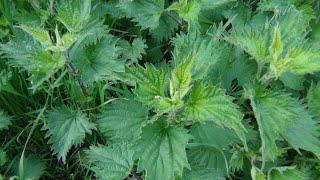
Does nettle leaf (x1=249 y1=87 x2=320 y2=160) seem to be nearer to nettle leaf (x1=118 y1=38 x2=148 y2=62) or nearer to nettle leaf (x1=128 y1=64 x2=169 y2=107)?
nettle leaf (x1=128 y1=64 x2=169 y2=107)

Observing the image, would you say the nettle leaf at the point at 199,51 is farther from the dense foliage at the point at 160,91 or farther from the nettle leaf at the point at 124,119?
the nettle leaf at the point at 124,119

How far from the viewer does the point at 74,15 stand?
1.91 m

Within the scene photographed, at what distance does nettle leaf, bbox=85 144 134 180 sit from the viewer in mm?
1943

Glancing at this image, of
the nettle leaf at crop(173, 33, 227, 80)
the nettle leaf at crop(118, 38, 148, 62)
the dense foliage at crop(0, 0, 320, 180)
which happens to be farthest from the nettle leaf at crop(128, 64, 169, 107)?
the nettle leaf at crop(118, 38, 148, 62)

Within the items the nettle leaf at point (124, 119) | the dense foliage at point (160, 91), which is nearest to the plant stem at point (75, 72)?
the dense foliage at point (160, 91)

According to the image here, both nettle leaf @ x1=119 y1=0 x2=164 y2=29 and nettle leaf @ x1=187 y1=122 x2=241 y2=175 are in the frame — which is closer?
nettle leaf @ x1=187 y1=122 x2=241 y2=175

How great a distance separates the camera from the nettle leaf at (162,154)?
1.66 meters

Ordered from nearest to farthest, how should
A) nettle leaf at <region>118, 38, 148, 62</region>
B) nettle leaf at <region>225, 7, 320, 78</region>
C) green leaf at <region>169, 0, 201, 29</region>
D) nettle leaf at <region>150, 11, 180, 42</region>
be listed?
nettle leaf at <region>225, 7, 320, 78</region>, green leaf at <region>169, 0, 201, 29</region>, nettle leaf at <region>118, 38, 148, 62</region>, nettle leaf at <region>150, 11, 180, 42</region>

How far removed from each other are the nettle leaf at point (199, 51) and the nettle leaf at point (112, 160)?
41 centimetres

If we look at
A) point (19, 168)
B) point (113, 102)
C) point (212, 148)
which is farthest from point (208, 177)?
point (19, 168)

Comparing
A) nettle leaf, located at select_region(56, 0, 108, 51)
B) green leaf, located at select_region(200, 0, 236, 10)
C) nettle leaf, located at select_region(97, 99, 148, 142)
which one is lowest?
nettle leaf, located at select_region(97, 99, 148, 142)

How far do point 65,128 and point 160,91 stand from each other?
0.50m

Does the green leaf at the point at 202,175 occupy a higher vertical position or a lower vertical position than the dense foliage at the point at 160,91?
lower

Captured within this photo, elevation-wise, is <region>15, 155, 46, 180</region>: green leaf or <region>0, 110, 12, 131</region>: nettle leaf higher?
<region>0, 110, 12, 131</region>: nettle leaf
